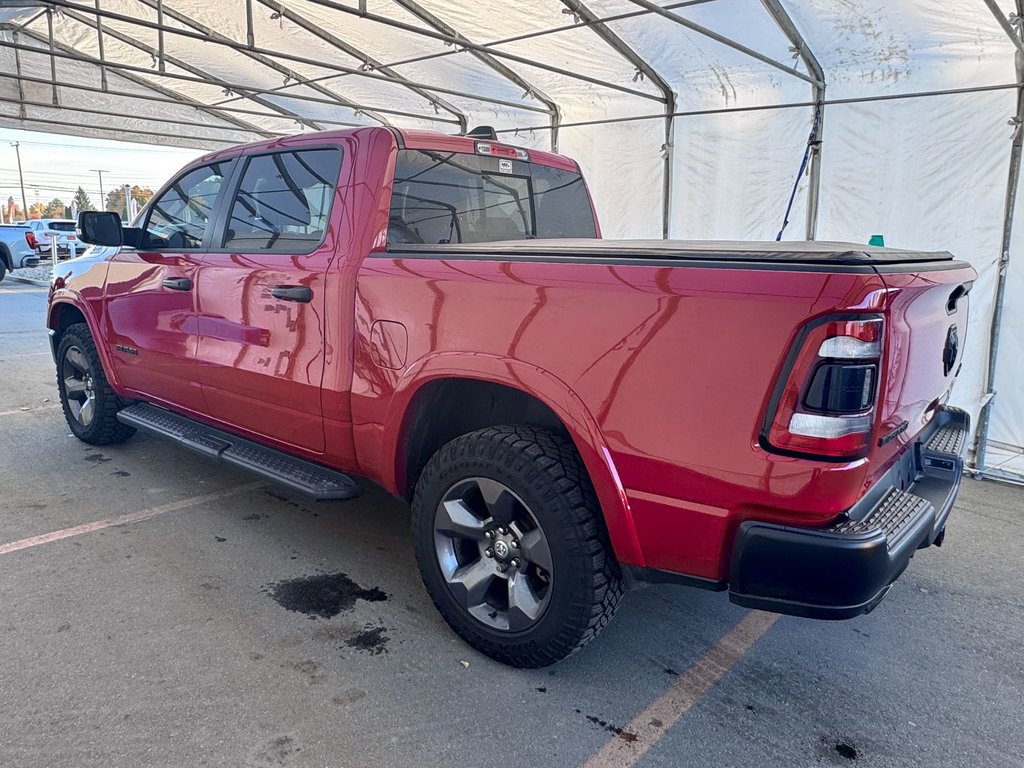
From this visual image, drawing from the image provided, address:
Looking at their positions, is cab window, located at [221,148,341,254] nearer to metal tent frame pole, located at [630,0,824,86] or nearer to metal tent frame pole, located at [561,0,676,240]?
metal tent frame pole, located at [630,0,824,86]

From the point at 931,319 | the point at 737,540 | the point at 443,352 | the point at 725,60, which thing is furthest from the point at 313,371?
the point at 725,60

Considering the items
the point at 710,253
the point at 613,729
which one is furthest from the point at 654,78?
the point at 613,729

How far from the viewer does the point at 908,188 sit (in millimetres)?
6070

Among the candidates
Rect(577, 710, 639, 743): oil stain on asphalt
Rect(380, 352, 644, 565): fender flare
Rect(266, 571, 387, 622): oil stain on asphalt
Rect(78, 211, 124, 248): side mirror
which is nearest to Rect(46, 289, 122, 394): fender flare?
Rect(78, 211, 124, 248): side mirror

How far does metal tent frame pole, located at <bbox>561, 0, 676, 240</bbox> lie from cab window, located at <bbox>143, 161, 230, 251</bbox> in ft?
14.0

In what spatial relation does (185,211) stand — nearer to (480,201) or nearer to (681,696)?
(480,201)

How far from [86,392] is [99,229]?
4.49ft

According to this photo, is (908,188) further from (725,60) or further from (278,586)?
(278,586)

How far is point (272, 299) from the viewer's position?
323 centimetres

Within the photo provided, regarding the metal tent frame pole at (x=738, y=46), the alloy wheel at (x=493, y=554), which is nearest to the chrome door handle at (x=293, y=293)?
the alloy wheel at (x=493, y=554)

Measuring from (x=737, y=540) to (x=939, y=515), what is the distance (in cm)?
89

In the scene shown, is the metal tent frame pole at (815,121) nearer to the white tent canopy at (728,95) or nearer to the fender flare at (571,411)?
the white tent canopy at (728,95)

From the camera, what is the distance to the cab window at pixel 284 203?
10.5ft

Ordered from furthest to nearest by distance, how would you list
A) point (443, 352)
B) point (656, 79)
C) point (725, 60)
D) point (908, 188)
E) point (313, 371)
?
1. point (656, 79)
2. point (725, 60)
3. point (908, 188)
4. point (313, 371)
5. point (443, 352)
